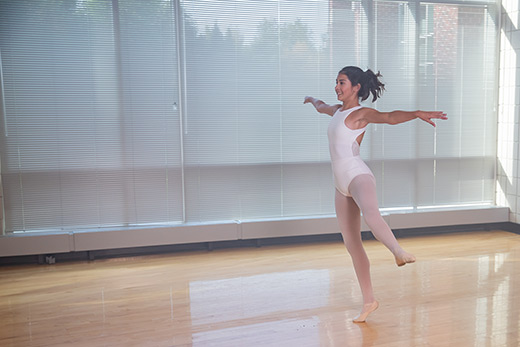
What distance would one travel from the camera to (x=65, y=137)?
184 inches

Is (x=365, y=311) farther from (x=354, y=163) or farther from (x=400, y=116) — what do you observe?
(x=400, y=116)

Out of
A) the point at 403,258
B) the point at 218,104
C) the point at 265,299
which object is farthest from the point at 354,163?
the point at 218,104

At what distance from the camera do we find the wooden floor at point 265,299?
3047 mm

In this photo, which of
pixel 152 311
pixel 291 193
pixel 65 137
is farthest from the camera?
pixel 291 193

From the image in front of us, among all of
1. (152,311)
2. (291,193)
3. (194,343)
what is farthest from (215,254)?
(194,343)

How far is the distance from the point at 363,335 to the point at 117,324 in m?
1.37

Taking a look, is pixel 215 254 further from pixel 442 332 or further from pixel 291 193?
pixel 442 332

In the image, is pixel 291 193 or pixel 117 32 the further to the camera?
pixel 291 193

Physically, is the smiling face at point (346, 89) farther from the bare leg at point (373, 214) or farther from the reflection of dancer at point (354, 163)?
the bare leg at point (373, 214)

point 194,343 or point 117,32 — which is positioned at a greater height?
point 117,32

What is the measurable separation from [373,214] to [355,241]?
400 millimetres

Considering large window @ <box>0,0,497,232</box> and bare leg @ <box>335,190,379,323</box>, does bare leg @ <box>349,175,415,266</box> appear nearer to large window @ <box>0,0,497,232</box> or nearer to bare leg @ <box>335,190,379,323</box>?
bare leg @ <box>335,190,379,323</box>

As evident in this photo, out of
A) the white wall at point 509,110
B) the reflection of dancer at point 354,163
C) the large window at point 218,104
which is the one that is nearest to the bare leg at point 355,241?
the reflection of dancer at point 354,163

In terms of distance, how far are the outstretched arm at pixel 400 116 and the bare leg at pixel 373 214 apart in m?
0.31
